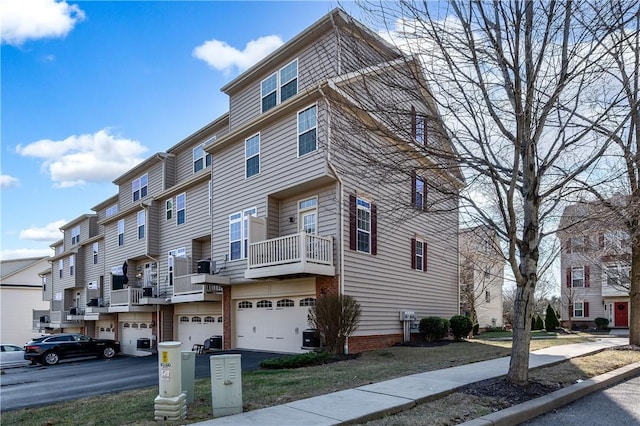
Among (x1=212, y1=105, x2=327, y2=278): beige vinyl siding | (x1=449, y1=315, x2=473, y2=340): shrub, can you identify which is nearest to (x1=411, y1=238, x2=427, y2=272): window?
(x1=449, y1=315, x2=473, y2=340): shrub

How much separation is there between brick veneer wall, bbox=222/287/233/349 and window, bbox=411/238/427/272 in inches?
294

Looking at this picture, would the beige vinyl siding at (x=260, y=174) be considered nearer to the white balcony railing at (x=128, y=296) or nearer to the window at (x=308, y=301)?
the window at (x=308, y=301)

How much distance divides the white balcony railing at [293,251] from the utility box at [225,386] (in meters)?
7.71

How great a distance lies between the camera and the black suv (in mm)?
23047

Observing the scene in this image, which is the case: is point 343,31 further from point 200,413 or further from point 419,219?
point 419,219

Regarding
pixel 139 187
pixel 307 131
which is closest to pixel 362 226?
pixel 307 131

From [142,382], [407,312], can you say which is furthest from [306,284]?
[142,382]

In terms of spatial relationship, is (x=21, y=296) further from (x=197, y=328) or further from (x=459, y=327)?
(x=459, y=327)

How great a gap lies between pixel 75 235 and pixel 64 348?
1817 centimetres

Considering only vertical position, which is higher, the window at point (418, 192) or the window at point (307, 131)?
the window at point (307, 131)

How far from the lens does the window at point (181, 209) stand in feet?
79.6

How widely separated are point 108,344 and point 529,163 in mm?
23895

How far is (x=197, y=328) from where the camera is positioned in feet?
73.1

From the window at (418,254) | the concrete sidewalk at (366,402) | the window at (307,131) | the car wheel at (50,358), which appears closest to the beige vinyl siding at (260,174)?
the window at (307,131)
